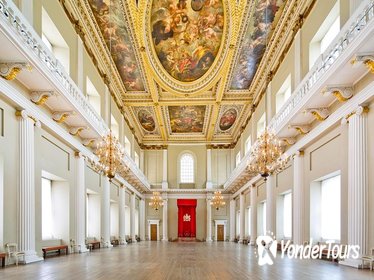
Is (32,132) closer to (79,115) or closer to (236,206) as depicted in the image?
(79,115)

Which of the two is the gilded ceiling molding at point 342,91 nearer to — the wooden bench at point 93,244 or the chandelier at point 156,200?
the wooden bench at point 93,244

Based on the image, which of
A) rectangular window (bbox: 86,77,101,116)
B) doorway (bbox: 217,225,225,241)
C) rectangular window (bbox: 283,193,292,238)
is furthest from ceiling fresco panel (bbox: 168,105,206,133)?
rectangular window (bbox: 283,193,292,238)

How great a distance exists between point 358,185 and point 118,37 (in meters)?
10.9

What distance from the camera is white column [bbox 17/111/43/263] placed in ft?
31.0

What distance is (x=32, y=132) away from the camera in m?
10.1

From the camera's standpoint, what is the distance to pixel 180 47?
1806 centimetres

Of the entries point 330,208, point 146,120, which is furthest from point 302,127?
point 146,120

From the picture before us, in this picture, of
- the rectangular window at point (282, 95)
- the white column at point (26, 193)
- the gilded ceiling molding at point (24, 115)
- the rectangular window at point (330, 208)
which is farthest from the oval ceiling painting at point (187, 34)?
the rectangular window at point (330, 208)

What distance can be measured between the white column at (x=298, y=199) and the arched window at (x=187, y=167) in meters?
19.1

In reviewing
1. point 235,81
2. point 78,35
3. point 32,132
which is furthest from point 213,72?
point 32,132

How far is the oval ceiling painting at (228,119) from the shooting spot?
26859 millimetres

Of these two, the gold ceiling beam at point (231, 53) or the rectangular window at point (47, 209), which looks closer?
the rectangular window at point (47, 209)

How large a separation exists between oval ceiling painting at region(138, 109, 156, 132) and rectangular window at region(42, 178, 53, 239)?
13.6 meters

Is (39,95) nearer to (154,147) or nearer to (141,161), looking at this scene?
(141,161)
